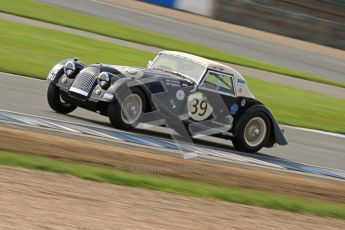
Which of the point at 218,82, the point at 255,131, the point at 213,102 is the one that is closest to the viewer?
the point at 213,102

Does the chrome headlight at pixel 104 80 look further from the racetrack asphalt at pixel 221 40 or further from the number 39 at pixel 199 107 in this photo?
the racetrack asphalt at pixel 221 40

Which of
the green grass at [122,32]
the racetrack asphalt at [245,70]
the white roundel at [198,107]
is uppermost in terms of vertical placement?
the white roundel at [198,107]

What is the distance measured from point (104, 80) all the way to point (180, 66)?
153 centimetres

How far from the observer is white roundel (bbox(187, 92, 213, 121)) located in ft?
41.1

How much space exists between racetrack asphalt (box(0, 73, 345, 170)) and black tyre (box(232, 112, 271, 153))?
228 millimetres

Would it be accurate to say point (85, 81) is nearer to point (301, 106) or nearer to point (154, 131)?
point (154, 131)

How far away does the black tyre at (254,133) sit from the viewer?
42.8 feet

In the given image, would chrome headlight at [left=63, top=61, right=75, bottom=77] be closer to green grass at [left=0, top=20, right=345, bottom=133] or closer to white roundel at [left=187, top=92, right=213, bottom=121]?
white roundel at [left=187, top=92, right=213, bottom=121]

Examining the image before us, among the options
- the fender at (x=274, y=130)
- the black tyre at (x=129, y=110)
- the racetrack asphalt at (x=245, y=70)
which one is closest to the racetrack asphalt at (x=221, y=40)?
the racetrack asphalt at (x=245, y=70)

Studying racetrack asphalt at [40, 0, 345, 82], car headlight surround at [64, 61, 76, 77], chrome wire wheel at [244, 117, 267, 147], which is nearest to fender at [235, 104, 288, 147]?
Answer: chrome wire wheel at [244, 117, 267, 147]

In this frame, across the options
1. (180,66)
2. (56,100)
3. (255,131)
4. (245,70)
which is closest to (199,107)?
(180,66)

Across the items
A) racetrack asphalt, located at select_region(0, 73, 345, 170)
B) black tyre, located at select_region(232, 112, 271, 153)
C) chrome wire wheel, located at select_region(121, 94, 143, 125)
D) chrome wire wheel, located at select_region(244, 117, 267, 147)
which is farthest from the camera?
chrome wire wheel, located at select_region(244, 117, 267, 147)

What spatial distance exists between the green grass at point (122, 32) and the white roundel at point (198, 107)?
12496mm

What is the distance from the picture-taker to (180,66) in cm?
1298
